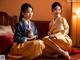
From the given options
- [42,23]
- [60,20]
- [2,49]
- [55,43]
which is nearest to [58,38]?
[55,43]

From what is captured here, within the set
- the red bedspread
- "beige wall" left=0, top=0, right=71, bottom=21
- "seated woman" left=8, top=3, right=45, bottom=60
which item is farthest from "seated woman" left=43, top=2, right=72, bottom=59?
"beige wall" left=0, top=0, right=71, bottom=21

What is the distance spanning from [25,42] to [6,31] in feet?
3.36

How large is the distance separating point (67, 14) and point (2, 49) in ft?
6.04

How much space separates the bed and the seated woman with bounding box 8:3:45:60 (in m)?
0.25

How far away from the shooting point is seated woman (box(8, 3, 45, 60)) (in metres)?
3.28

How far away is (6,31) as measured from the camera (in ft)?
13.9

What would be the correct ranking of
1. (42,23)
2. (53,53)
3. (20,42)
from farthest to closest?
(42,23) → (53,53) → (20,42)

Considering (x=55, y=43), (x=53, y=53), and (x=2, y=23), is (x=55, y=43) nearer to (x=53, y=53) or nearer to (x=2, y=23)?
(x=53, y=53)

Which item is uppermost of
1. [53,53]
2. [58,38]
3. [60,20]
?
[60,20]

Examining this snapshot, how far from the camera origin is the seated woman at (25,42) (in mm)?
3275

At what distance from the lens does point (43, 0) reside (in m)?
4.93

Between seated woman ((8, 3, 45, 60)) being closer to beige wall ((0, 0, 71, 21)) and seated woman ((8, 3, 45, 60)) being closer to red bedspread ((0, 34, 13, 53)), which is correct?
red bedspread ((0, 34, 13, 53))

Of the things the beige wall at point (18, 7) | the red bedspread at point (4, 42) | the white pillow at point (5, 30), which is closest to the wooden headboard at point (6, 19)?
the beige wall at point (18, 7)

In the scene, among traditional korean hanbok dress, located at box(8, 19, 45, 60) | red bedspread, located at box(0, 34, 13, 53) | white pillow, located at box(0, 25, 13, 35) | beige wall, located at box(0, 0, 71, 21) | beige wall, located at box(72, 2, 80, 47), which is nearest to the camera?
traditional korean hanbok dress, located at box(8, 19, 45, 60)
